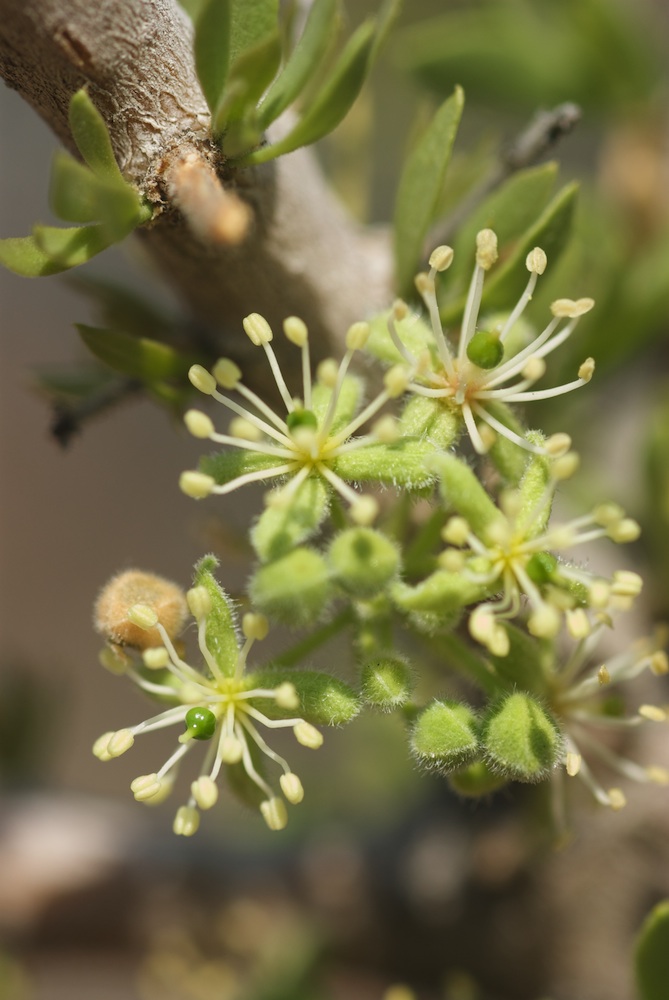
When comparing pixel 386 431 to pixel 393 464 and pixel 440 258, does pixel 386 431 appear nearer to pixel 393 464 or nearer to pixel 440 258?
pixel 393 464

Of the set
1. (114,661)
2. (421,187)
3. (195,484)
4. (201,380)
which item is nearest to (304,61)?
(421,187)

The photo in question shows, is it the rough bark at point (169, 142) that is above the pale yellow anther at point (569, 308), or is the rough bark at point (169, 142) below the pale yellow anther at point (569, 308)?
above

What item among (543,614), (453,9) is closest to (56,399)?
(543,614)

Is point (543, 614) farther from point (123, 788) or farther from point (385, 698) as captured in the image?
point (123, 788)

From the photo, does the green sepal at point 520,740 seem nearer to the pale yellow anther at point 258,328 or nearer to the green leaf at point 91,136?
the pale yellow anther at point 258,328

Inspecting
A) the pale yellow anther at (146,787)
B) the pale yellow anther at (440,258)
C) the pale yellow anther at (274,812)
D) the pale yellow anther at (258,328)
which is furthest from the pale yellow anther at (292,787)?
the pale yellow anther at (440,258)

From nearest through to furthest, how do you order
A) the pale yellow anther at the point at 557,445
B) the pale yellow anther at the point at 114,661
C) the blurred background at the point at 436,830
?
the pale yellow anther at the point at 557,445 → the pale yellow anther at the point at 114,661 → the blurred background at the point at 436,830
